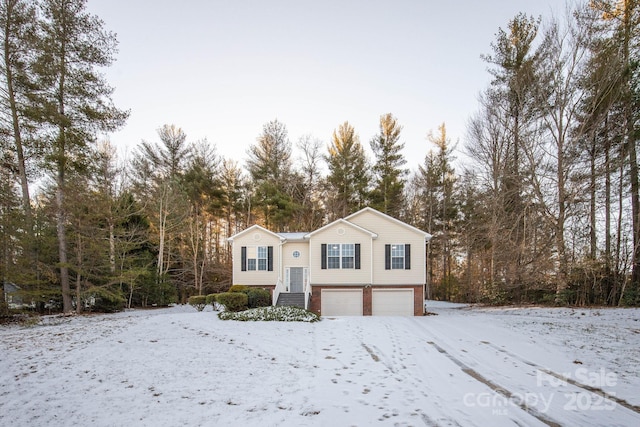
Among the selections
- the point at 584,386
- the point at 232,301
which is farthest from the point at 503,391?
the point at 232,301

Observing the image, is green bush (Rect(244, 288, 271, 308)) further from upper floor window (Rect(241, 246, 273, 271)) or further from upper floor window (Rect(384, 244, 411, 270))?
upper floor window (Rect(384, 244, 411, 270))

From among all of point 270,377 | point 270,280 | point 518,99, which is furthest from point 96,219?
point 518,99

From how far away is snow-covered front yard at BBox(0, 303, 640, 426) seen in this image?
14.1 feet

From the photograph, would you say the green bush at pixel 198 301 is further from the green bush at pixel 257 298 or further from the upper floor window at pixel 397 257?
the upper floor window at pixel 397 257

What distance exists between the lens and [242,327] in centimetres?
1067

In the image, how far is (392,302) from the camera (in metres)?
17.1

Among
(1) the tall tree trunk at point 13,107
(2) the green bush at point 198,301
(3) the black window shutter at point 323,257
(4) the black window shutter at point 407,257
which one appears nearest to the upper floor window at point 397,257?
(4) the black window shutter at point 407,257

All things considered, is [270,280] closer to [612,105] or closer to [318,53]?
[318,53]

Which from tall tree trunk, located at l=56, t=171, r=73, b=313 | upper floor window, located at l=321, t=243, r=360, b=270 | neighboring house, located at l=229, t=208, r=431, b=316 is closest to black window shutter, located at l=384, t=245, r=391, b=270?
neighboring house, located at l=229, t=208, r=431, b=316

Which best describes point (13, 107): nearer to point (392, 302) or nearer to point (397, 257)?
point (397, 257)

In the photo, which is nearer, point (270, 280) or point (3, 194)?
point (3, 194)

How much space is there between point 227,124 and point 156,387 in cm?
1826

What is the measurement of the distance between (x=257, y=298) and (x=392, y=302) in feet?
22.2

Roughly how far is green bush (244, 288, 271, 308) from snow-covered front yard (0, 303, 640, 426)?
18.5 feet
